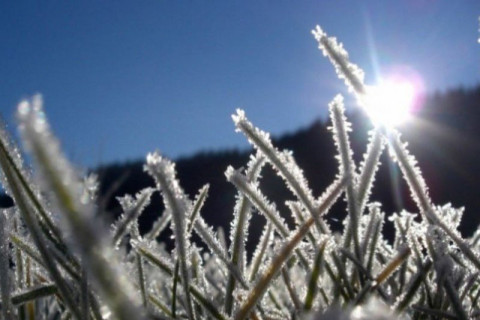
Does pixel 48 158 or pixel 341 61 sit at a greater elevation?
pixel 341 61

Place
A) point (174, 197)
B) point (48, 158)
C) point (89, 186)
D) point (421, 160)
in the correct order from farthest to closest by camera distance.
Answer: point (421, 160), point (89, 186), point (174, 197), point (48, 158)

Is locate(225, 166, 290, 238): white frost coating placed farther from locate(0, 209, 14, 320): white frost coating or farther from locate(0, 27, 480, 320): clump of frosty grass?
locate(0, 209, 14, 320): white frost coating

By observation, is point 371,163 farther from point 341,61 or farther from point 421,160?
point 421,160

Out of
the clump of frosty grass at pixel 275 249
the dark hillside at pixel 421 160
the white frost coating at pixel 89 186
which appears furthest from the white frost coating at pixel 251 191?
the dark hillside at pixel 421 160

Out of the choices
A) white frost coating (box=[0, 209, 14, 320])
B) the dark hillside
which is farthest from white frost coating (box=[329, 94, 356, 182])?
the dark hillside

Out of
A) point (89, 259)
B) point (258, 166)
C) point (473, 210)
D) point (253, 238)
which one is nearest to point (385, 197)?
point (473, 210)

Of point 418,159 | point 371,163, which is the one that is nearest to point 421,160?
point 418,159

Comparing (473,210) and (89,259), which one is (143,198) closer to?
(89,259)

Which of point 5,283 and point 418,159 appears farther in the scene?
point 418,159
